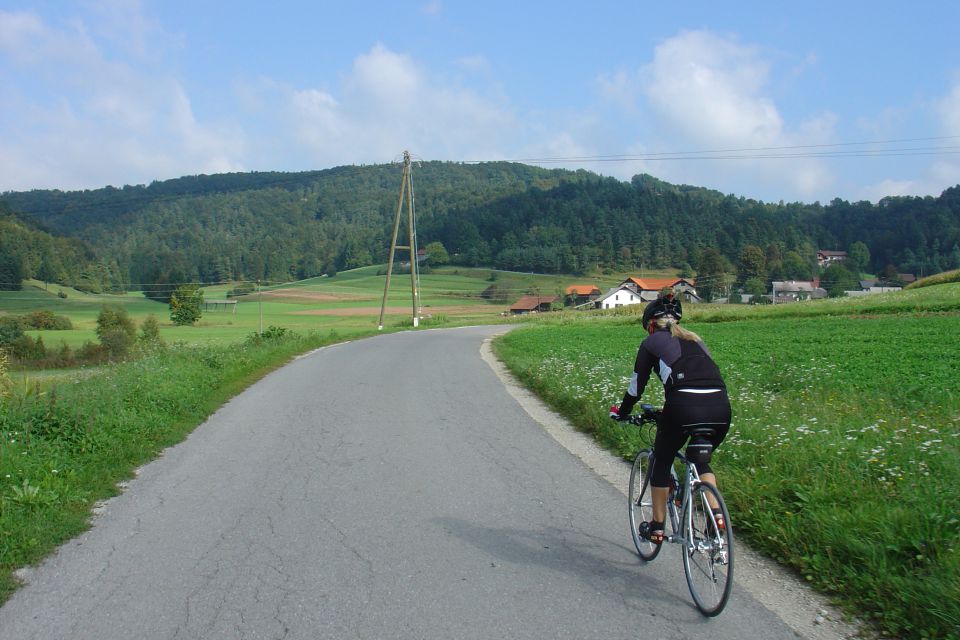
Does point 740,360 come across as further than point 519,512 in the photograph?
Yes

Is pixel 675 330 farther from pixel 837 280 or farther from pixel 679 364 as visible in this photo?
pixel 837 280

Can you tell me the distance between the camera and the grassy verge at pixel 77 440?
5266mm

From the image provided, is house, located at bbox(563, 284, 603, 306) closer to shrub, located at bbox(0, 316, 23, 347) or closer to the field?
shrub, located at bbox(0, 316, 23, 347)

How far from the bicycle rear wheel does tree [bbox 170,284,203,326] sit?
5849 centimetres

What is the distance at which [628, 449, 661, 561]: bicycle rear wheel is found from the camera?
476 cm

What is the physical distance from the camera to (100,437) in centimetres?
786

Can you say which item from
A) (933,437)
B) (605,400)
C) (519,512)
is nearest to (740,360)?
(605,400)

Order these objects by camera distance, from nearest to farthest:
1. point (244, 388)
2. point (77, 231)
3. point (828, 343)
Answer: point (244, 388), point (828, 343), point (77, 231)

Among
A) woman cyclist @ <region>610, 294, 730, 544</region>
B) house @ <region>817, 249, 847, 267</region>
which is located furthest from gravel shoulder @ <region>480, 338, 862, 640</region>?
house @ <region>817, 249, 847, 267</region>

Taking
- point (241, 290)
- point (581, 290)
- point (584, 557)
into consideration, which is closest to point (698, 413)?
point (584, 557)

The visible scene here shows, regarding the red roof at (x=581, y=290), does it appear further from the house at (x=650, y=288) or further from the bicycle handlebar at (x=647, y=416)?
the bicycle handlebar at (x=647, y=416)

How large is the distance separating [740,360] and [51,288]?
53866 millimetres

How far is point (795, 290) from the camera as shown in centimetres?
8425

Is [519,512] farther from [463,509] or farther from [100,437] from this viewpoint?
[100,437]
